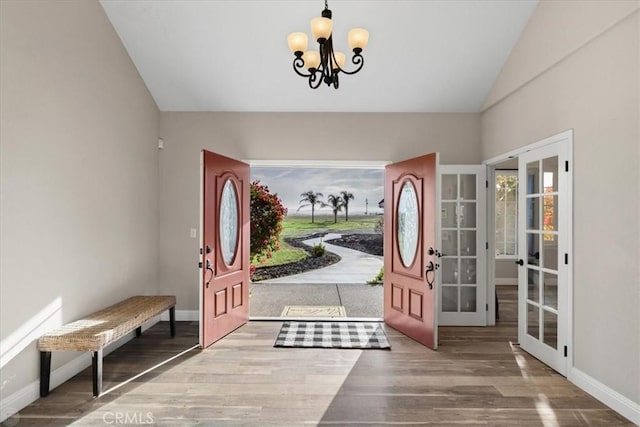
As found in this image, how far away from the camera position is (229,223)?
407cm

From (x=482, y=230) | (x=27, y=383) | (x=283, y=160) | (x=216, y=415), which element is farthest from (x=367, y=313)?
(x=27, y=383)

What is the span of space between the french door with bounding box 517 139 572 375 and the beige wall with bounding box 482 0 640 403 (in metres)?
0.13

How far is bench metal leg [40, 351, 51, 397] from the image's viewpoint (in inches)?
99.1

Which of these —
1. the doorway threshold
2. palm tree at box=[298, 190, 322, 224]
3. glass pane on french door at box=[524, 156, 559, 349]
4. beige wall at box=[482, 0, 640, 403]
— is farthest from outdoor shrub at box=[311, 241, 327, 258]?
beige wall at box=[482, 0, 640, 403]

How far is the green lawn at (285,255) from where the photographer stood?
7.43m

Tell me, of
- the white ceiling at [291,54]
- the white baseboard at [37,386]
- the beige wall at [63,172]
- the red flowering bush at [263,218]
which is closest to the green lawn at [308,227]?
the red flowering bush at [263,218]

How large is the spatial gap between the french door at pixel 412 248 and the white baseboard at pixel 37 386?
123 inches

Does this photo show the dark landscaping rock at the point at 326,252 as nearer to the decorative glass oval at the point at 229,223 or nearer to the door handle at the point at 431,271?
the decorative glass oval at the point at 229,223

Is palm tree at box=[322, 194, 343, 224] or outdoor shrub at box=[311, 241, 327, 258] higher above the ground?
palm tree at box=[322, 194, 343, 224]

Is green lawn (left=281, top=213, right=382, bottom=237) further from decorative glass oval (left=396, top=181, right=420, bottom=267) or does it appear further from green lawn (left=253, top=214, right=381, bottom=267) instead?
decorative glass oval (left=396, top=181, right=420, bottom=267)

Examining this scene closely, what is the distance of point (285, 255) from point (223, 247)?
3658 mm

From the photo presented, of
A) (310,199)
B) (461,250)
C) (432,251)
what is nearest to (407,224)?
(432,251)

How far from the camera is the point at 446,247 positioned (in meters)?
4.31

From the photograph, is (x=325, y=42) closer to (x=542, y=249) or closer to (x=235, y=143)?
(x=235, y=143)
